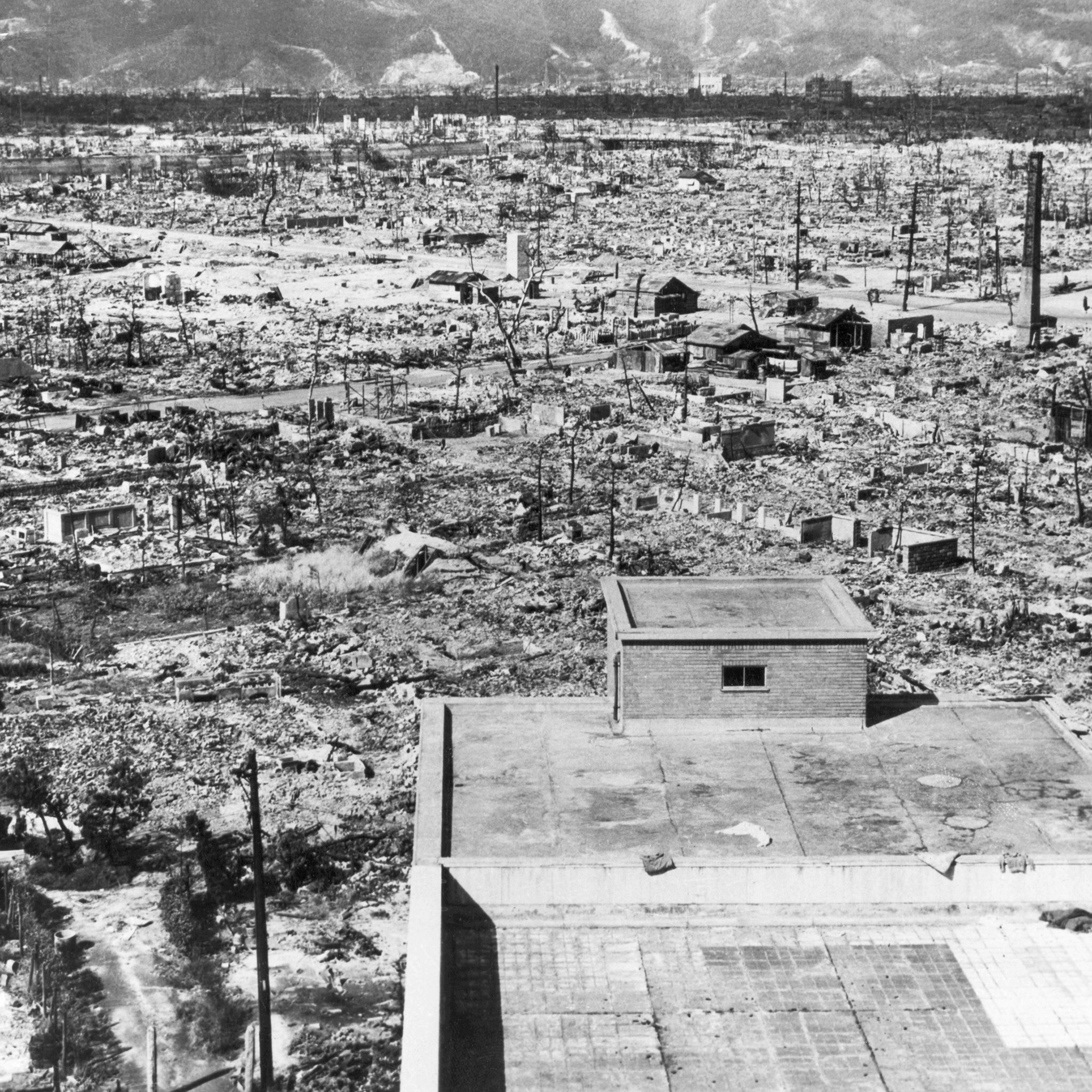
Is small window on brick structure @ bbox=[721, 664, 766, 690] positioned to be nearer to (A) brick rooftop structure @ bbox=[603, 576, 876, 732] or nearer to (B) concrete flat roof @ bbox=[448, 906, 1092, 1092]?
(A) brick rooftop structure @ bbox=[603, 576, 876, 732]

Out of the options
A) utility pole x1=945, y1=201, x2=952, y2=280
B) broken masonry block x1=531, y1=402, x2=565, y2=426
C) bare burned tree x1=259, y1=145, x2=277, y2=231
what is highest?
bare burned tree x1=259, y1=145, x2=277, y2=231

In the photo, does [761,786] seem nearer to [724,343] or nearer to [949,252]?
[724,343]

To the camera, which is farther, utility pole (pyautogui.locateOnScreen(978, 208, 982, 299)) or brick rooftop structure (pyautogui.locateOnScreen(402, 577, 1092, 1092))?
utility pole (pyautogui.locateOnScreen(978, 208, 982, 299))

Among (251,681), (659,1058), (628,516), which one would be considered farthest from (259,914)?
(628,516)

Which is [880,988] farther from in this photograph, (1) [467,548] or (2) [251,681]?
(1) [467,548]

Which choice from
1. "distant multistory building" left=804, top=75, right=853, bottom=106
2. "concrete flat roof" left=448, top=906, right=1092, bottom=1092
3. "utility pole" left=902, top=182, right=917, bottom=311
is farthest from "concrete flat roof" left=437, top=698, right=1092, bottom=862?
"distant multistory building" left=804, top=75, right=853, bottom=106

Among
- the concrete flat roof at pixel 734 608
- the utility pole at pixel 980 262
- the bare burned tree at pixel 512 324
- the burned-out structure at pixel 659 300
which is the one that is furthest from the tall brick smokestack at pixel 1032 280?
the concrete flat roof at pixel 734 608

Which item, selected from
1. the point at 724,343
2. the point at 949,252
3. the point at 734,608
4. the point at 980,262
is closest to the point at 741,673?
the point at 734,608
